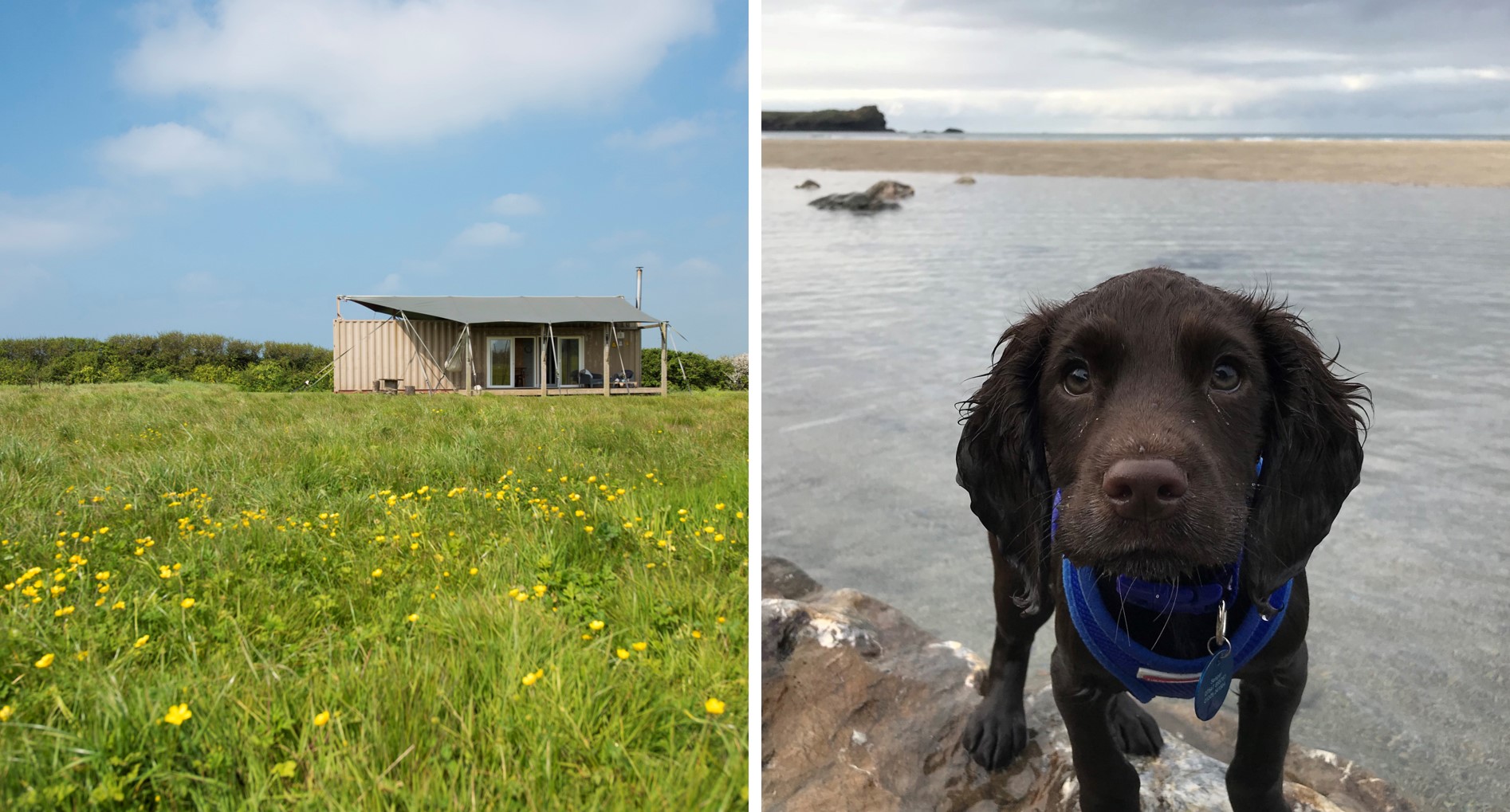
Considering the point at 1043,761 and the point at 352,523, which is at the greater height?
the point at 352,523

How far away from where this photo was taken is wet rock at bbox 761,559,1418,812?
1770 mm

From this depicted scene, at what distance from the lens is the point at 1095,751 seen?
4.98 feet

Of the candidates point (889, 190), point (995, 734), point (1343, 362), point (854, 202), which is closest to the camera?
point (995, 734)

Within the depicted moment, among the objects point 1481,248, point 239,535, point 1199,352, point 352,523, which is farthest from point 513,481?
point 1481,248

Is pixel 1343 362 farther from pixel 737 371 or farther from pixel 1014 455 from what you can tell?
pixel 737 371

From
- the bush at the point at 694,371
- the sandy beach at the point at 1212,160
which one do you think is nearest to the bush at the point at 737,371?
the bush at the point at 694,371

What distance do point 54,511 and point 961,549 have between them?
3200 mm

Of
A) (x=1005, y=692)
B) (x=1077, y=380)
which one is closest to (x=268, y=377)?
(x=1005, y=692)

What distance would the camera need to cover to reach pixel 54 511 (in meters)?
2.92

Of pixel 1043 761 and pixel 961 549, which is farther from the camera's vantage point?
pixel 961 549

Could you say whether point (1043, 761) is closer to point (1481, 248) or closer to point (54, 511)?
point (1481, 248)

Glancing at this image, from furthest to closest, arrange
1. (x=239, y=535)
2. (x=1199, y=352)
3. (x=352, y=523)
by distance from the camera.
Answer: (x=352, y=523)
(x=239, y=535)
(x=1199, y=352)

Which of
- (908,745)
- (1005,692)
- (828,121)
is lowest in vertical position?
(908,745)

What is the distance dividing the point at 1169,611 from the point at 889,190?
4055 millimetres
